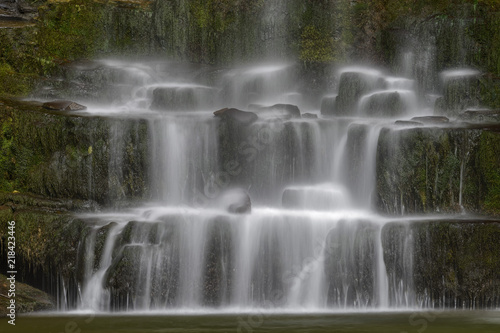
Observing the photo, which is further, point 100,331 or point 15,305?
point 15,305

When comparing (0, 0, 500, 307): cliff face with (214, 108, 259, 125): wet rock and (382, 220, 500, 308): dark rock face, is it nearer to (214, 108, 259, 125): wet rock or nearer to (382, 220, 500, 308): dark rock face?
(382, 220, 500, 308): dark rock face

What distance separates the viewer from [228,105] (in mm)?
16953

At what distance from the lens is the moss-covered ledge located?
1335 centimetres

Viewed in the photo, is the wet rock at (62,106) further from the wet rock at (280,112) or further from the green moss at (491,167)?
the green moss at (491,167)

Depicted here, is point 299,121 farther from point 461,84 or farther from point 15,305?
point 15,305

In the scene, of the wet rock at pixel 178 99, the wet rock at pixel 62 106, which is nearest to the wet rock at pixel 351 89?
the wet rock at pixel 178 99

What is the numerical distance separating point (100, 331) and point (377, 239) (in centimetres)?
487

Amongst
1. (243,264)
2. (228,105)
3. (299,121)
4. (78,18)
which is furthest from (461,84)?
(78,18)

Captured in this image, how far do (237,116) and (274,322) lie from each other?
5.52 metres

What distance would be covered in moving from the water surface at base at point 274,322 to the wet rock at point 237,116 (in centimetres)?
466

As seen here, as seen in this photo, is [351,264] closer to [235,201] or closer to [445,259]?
[445,259]

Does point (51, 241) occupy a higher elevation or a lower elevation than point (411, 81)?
lower

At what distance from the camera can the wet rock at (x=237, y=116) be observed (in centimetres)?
1404

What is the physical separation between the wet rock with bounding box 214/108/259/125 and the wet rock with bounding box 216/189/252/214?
145 cm
